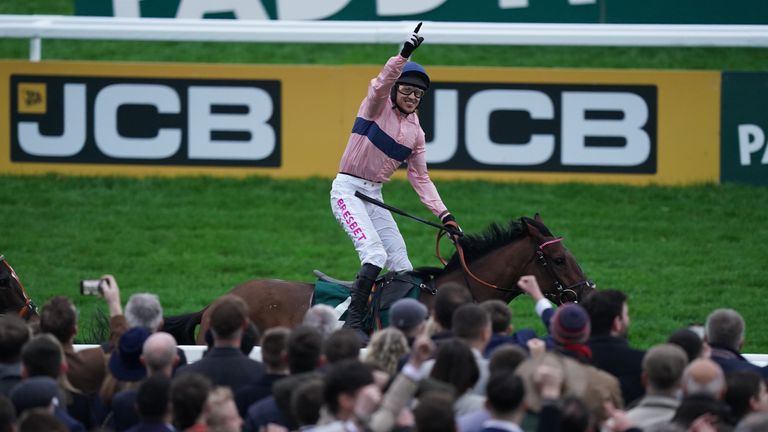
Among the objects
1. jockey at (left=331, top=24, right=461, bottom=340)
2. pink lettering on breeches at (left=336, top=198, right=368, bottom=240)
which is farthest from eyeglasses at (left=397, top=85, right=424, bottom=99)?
pink lettering on breeches at (left=336, top=198, right=368, bottom=240)

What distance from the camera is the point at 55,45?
2003 centimetres

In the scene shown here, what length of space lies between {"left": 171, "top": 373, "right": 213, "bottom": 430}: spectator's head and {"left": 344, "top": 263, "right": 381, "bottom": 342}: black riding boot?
3.47m

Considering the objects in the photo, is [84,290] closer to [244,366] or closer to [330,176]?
[244,366]

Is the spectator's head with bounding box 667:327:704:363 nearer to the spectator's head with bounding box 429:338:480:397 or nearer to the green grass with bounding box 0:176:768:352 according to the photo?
the spectator's head with bounding box 429:338:480:397

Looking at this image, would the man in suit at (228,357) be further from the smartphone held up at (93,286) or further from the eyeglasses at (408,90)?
the eyeglasses at (408,90)

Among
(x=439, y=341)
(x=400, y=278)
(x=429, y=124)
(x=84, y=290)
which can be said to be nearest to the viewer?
(x=439, y=341)

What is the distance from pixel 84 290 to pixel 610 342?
267 cm

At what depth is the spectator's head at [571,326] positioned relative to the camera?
6.31 metres

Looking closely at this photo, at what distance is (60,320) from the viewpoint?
671cm

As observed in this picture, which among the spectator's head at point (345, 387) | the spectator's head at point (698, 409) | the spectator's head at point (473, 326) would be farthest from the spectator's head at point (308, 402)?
the spectator's head at point (698, 409)

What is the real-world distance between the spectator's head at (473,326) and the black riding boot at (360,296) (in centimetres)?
279

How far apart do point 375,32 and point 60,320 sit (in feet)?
28.4

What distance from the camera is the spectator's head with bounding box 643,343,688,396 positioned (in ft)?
19.1

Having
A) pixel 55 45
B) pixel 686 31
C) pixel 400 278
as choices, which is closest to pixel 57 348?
pixel 400 278
